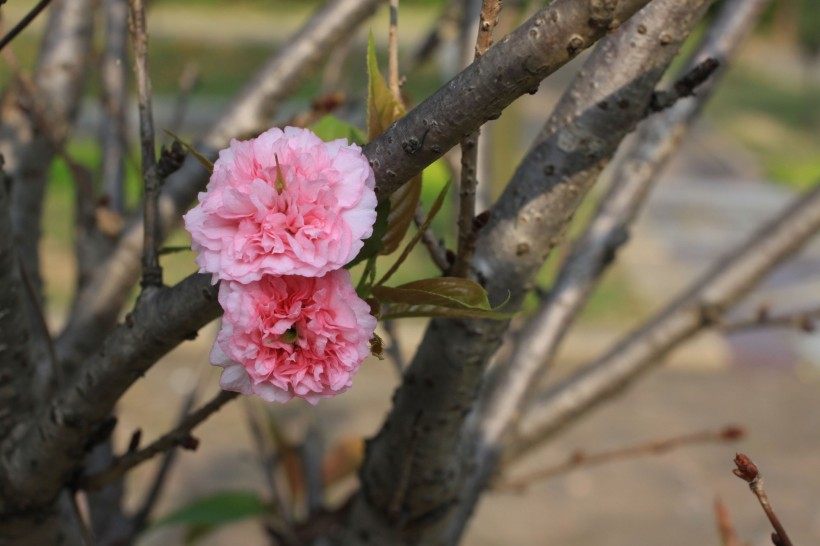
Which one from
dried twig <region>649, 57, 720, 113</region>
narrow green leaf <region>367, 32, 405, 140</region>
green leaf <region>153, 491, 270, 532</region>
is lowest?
dried twig <region>649, 57, 720, 113</region>

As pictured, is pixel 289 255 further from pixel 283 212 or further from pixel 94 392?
pixel 94 392

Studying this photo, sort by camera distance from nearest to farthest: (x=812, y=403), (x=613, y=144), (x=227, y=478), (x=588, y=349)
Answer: (x=613, y=144)
(x=227, y=478)
(x=812, y=403)
(x=588, y=349)

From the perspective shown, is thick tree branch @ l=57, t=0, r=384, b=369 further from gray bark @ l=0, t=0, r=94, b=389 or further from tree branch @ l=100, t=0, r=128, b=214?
tree branch @ l=100, t=0, r=128, b=214

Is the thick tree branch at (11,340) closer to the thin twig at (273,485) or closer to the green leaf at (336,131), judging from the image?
the green leaf at (336,131)

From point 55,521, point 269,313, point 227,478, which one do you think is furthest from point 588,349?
point 269,313

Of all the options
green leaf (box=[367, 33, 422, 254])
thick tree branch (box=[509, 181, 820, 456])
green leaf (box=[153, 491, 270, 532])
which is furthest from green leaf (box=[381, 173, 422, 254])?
green leaf (box=[153, 491, 270, 532])

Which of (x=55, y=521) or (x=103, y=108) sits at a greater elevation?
(x=103, y=108)

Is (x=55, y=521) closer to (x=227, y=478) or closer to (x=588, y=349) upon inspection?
(x=227, y=478)

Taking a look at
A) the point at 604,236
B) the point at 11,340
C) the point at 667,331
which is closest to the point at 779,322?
the point at 667,331
